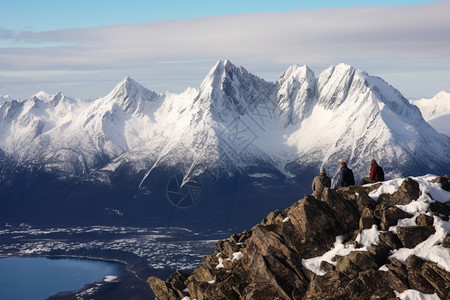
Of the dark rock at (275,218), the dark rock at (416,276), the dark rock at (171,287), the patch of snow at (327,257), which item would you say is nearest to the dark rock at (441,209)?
the dark rock at (416,276)

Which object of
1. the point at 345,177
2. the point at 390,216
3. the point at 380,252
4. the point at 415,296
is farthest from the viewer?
the point at 345,177

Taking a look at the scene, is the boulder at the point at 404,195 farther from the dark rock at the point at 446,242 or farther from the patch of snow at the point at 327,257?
the dark rock at the point at 446,242

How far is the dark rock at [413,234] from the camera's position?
208ft

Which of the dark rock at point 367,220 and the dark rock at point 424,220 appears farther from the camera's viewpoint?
the dark rock at point 367,220

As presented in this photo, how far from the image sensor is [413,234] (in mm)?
63906

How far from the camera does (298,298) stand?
208 feet

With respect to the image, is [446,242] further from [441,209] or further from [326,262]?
[326,262]

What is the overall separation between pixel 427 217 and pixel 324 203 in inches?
494

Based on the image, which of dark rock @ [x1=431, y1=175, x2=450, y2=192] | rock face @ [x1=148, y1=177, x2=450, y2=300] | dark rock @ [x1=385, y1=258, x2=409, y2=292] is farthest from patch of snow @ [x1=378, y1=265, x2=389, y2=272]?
dark rock @ [x1=431, y1=175, x2=450, y2=192]

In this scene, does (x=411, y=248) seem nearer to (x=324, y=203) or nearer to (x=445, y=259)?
(x=445, y=259)

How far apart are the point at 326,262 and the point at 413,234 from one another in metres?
9.39

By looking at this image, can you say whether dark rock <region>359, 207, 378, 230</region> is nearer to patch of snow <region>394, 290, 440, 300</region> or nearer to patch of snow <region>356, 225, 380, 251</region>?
patch of snow <region>356, 225, 380, 251</region>

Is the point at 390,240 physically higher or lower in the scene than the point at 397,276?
higher

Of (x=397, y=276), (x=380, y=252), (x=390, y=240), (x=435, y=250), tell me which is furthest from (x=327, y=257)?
(x=435, y=250)
